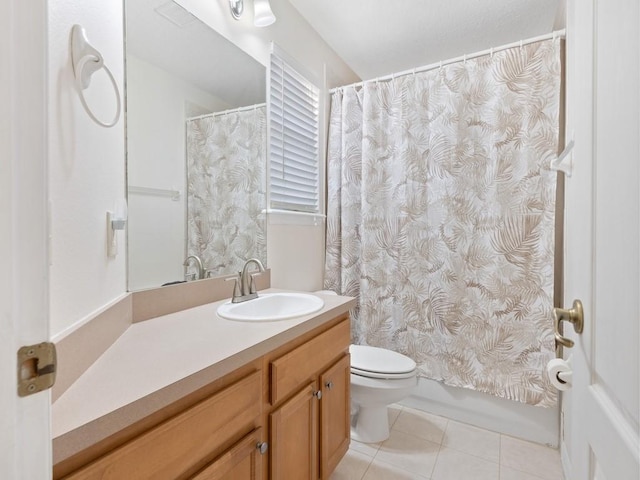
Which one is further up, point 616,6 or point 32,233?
point 616,6

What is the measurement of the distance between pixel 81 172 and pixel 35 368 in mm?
582

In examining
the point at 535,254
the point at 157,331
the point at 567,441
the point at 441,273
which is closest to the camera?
the point at 157,331

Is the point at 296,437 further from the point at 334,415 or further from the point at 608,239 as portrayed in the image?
the point at 608,239

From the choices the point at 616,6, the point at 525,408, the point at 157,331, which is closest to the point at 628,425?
the point at 616,6

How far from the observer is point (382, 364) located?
179 cm

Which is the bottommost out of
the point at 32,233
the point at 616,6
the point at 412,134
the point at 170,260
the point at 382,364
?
the point at 382,364

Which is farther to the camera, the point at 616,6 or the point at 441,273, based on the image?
the point at 441,273

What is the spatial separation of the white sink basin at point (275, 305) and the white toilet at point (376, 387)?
0.55 m

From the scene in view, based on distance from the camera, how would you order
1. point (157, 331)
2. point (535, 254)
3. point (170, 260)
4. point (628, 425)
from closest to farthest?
point (628, 425) < point (157, 331) < point (170, 260) < point (535, 254)

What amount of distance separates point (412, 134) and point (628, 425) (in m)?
1.90

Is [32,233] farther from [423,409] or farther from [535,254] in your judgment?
[423,409]

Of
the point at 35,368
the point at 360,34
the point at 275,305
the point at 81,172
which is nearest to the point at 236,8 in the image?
the point at 360,34

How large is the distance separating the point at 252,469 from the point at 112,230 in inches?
31.8

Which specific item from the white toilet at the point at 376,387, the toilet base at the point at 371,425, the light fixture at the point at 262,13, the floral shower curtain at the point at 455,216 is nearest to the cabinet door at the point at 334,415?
the white toilet at the point at 376,387
